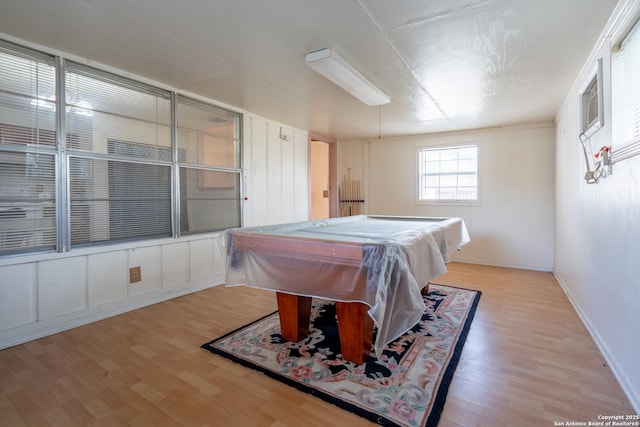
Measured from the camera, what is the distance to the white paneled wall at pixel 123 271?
7.43ft

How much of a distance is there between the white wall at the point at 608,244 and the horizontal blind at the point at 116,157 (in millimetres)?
3699

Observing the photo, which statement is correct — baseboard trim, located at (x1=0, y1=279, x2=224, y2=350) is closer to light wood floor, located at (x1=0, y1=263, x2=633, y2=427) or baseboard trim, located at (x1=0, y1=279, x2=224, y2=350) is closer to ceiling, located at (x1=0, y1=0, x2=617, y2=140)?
light wood floor, located at (x1=0, y1=263, x2=633, y2=427)

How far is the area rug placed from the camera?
154 cm

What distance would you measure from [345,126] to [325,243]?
11.5 ft

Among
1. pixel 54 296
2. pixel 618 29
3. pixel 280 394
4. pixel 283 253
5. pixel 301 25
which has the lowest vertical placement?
pixel 280 394

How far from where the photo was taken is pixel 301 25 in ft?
6.78

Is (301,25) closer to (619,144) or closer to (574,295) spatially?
(619,144)

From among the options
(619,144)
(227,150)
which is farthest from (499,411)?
(227,150)

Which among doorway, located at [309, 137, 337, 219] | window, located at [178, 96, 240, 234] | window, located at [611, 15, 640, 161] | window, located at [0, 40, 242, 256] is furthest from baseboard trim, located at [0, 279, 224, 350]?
doorway, located at [309, 137, 337, 219]

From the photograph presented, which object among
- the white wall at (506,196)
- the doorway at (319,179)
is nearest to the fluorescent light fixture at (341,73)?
the white wall at (506,196)

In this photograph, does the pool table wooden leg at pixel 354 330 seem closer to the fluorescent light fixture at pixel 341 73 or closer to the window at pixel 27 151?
the fluorescent light fixture at pixel 341 73

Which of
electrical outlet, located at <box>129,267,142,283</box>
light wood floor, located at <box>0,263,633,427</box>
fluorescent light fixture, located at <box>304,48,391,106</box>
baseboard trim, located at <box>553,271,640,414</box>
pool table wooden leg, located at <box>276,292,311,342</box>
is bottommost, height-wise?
light wood floor, located at <box>0,263,633,427</box>

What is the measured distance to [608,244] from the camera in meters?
1.97

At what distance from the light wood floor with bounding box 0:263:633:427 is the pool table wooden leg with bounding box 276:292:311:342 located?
452mm
